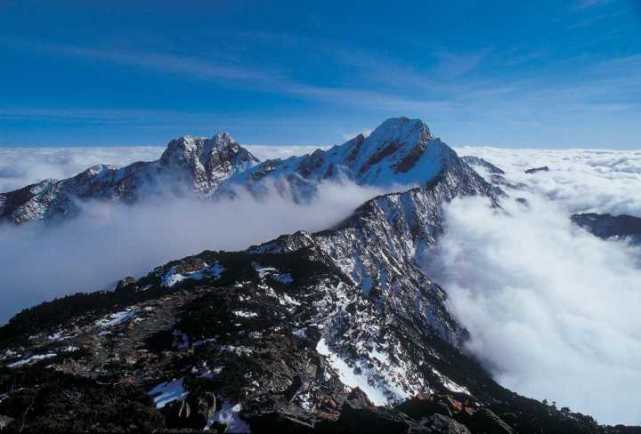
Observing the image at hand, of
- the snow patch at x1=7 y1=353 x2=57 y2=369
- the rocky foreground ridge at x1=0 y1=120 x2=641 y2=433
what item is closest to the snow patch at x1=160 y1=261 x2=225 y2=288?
the rocky foreground ridge at x1=0 y1=120 x2=641 y2=433

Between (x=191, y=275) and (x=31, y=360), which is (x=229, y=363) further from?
(x=191, y=275)

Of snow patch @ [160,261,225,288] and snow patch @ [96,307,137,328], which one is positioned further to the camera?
snow patch @ [160,261,225,288]

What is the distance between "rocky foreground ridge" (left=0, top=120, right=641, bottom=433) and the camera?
4331 centimetres

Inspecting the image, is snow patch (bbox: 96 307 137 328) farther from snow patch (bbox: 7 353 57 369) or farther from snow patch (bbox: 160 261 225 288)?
snow patch (bbox: 160 261 225 288)

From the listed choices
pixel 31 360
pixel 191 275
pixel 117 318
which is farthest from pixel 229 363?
pixel 191 275

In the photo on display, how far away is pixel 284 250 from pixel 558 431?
304ft

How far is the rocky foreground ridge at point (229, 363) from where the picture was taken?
43312mm

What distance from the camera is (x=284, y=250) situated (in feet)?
482

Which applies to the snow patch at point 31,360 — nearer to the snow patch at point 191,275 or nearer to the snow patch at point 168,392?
the snow patch at point 168,392

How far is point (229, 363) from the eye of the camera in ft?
192

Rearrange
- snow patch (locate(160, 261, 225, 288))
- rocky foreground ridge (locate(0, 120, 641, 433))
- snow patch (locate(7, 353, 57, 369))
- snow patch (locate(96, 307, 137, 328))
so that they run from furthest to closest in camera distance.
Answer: snow patch (locate(160, 261, 225, 288)), snow patch (locate(96, 307, 137, 328)), snow patch (locate(7, 353, 57, 369)), rocky foreground ridge (locate(0, 120, 641, 433))

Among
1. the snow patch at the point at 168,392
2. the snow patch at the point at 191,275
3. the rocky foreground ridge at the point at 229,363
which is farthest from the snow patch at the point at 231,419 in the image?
the snow patch at the point at 191,275

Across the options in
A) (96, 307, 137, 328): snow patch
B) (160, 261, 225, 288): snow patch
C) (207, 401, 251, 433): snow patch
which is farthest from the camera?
(160, 261, 225, 288): snow patch

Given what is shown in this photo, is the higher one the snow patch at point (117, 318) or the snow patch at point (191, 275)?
the snow patch at point (191, 275)
